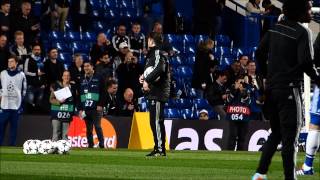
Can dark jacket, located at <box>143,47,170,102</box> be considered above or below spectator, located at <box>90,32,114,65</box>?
below

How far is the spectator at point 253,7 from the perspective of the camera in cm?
3194

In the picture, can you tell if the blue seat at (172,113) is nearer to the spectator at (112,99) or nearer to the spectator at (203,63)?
the spectator at (203,63)

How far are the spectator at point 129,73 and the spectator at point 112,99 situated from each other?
93cm

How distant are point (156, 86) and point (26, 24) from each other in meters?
9.03

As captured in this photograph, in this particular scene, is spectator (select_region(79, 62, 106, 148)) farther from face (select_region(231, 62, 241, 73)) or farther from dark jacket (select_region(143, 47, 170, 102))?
dark jacket (select_region(143, 47, 170, 102))

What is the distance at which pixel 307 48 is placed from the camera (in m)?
11.2

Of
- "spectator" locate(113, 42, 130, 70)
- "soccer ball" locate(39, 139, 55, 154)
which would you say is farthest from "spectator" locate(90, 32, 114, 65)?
"soccer ball" locate(39, 139, 55, 154)

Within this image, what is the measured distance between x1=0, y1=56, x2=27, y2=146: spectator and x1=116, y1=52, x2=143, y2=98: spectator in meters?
3.25

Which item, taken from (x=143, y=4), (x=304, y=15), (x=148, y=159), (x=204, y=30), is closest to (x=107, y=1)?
(x=143, y=4)

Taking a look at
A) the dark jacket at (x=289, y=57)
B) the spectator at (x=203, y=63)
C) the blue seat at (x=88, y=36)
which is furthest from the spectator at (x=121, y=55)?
the dark jacket at (x=289, y=57)

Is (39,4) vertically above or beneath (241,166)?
above

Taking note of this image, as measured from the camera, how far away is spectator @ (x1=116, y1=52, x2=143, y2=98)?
88.1 ft

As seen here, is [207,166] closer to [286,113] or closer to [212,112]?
[286,113]

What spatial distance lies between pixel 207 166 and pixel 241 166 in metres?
0.60
